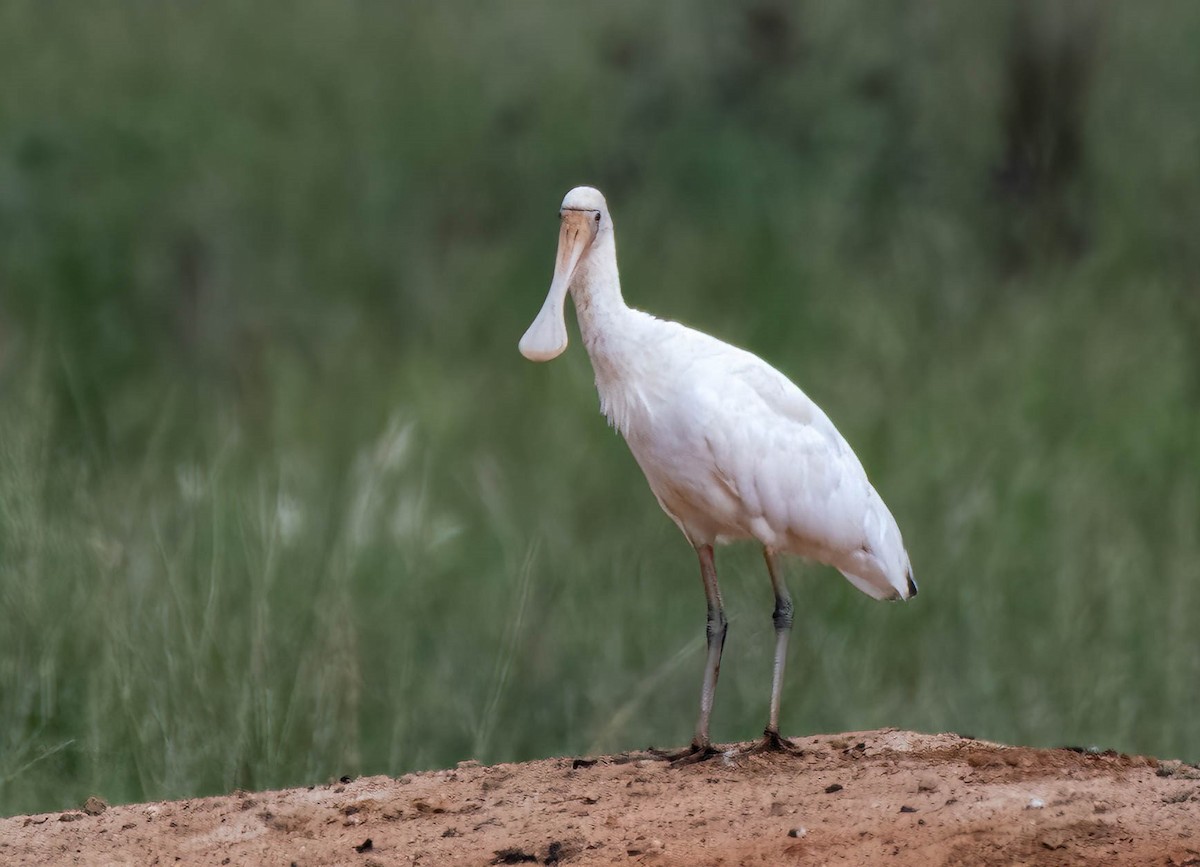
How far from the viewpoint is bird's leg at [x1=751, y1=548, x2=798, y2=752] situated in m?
5.96

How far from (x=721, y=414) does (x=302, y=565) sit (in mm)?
2648

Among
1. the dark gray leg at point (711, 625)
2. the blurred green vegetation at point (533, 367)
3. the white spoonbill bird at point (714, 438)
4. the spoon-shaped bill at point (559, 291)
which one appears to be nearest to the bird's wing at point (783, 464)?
the white spoonbill bird at point (714, 438)

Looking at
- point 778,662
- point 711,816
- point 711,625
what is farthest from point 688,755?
point 711,816

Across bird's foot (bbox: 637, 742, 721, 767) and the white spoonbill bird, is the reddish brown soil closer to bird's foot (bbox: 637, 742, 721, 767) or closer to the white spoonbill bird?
bird's foot (bbox: 637, 742, 721, 767)

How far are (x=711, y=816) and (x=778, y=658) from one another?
4.22 ft

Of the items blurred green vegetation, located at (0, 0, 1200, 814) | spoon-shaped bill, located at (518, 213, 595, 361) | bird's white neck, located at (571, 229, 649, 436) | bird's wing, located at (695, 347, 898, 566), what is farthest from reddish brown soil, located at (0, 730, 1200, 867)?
blurred green vegetation, located at (0, 0, 1200, 814)

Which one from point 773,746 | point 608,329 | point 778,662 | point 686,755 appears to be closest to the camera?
point 773,746

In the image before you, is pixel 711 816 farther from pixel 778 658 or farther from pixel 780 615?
pixel 780 615

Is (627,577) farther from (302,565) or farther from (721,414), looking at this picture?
(721,414)

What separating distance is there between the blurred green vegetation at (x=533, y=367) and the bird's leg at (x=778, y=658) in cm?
115

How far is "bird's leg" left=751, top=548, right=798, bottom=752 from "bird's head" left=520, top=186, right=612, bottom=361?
1.02 m

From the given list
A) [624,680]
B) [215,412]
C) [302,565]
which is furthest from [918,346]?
[302,565]

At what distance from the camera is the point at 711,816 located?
16.7 feet

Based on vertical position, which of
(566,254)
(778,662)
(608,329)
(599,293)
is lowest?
(778,662)
